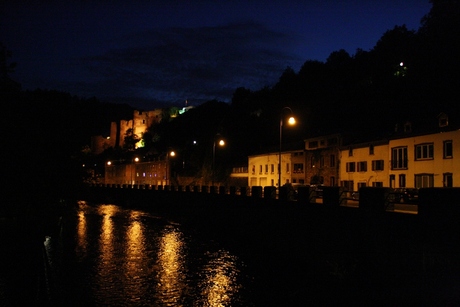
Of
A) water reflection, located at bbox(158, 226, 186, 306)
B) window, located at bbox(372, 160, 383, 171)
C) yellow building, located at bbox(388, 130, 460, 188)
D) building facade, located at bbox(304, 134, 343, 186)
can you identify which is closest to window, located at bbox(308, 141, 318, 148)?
building facade, located at bbox(304, 134, 343, 186)

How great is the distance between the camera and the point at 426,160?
45312 millimetres

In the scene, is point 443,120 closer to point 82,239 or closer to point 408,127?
point 408,127

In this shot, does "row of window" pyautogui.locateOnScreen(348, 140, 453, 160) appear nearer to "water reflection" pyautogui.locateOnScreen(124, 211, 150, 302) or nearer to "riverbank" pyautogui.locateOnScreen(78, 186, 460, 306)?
"riverbank" pyautogui.locateOnScreen(78, 186, 460, 306)

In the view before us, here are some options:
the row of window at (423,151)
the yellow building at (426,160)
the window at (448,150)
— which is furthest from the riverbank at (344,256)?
the row of window at (423,151)

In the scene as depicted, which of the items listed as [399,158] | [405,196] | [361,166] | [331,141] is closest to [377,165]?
[361,166]

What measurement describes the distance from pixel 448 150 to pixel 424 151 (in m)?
3.24

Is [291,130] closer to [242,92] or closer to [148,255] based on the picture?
[242,92]

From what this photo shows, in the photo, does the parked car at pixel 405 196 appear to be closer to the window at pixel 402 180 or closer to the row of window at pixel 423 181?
the row of window at pixel 423 181

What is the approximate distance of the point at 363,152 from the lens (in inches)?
2192

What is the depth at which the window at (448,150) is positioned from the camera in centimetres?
4231

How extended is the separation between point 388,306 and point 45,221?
17.4m

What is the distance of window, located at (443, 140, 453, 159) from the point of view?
42.3 metres

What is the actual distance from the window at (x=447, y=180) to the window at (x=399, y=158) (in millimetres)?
5618

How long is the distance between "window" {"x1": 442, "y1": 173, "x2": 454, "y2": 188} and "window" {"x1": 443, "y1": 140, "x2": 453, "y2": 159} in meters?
1.60
